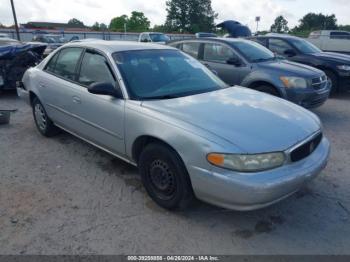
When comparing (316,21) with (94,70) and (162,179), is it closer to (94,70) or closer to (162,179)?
(94,70)

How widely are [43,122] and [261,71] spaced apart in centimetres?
406

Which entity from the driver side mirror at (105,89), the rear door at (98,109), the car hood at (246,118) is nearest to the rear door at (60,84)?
the rear door at (98,109)

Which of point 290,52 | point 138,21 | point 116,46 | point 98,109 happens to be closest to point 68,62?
point 116,46

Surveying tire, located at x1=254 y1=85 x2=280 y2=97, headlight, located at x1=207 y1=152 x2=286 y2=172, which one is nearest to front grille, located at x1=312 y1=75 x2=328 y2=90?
tire, located at x1=254 y1=85 x2=280 y2=97

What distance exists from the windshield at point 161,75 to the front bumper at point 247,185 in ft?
3.72

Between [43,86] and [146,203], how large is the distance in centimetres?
262

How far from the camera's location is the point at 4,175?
4.12m

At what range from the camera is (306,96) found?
243 inches

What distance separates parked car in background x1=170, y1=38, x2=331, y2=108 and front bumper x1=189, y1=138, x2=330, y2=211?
140 inches

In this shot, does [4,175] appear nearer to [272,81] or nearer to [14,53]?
[272,81]

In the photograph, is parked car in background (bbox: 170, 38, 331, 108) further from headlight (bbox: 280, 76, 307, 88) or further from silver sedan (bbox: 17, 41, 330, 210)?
silver sedan (bbox: 17, 41, 330, 210)

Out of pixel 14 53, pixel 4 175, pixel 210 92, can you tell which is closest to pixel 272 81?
pixel 210 92

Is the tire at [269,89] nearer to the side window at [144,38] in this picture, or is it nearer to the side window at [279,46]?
the side window at [279,46]

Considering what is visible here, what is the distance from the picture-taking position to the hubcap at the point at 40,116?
5.27 m
